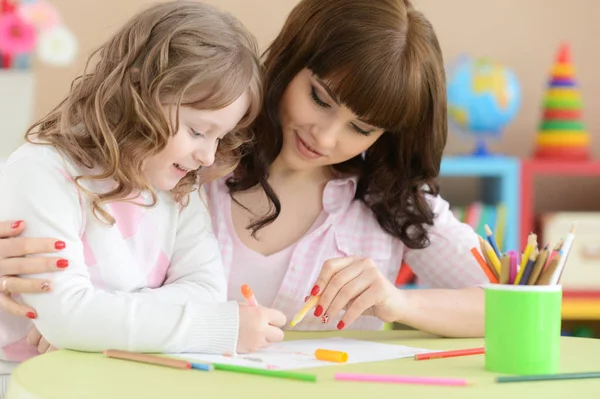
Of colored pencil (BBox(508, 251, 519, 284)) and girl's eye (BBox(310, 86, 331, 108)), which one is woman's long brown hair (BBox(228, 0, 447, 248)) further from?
colored pencil (BBox(508, 251, 519, 284))

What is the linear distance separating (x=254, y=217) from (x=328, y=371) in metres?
0.62

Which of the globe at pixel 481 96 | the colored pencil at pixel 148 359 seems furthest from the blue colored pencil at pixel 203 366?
the globe at pixel 481 96

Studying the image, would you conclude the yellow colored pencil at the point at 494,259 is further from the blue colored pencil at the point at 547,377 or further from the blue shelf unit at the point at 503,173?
the blue shelf unit at the point at 503,173

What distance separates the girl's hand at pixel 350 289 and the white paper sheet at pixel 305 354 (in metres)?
0.04

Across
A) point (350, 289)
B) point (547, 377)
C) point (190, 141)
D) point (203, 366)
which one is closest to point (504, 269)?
point (547, 377)

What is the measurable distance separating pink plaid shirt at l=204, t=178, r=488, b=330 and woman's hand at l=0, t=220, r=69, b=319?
49 centimetres

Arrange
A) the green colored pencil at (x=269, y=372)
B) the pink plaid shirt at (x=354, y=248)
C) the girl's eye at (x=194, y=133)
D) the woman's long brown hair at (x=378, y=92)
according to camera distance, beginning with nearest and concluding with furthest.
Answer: the green colored pencil at (x=269, y=372)
the girl's eye at (x=194, y=133)
the woman's long brown hair at (x=378, y=92)
the pink plaid shirt at (x=354, y=248)

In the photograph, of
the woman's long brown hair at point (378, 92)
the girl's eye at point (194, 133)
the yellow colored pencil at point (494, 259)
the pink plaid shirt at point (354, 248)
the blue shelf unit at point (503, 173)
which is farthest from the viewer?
the blue shelf unit at point (503, 173)

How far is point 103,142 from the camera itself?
124cm

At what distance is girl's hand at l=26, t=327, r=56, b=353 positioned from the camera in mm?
1156

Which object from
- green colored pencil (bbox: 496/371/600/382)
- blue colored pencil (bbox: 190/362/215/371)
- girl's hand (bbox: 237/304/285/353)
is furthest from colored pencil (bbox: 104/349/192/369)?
Answer: green colored pencil (bbox: 496/371/600/382)

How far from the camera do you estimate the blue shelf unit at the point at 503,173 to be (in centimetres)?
284

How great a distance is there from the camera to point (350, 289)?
3.91ft

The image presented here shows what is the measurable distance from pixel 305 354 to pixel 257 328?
2.7 inches
